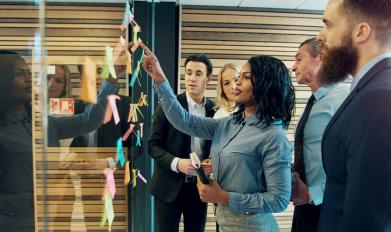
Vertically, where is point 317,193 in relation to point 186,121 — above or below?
below

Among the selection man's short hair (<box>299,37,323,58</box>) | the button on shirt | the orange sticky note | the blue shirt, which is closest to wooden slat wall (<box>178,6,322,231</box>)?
the button on shirt

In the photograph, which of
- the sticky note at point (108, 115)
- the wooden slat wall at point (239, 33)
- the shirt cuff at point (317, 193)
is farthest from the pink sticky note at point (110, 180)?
the wooden slat wall at point (239, 33)

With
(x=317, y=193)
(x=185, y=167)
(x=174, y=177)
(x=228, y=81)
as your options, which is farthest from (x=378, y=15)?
(x=228, y=81)

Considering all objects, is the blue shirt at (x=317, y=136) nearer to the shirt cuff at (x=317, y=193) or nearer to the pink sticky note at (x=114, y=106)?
the shirt cuff at (x=317, y=193)

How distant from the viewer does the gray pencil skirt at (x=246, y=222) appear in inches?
65.0

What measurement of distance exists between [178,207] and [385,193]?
1.79m

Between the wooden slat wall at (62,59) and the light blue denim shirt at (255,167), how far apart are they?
73 centimetres

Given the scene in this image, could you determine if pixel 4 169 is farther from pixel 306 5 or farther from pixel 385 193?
pixel 306 5

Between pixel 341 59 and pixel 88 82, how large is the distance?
2.57 feet

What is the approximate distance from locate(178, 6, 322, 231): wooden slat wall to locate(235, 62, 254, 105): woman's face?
297 centimetres

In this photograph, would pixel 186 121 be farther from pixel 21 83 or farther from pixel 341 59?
pixel 21 83

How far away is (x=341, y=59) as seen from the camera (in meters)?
1.19

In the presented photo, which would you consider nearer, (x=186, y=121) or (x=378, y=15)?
(x=378, y=15)

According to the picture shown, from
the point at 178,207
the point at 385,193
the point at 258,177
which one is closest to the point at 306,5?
the point at 178,207
